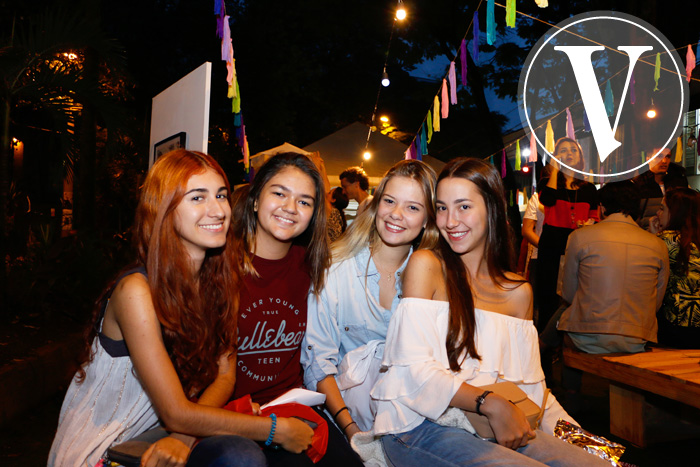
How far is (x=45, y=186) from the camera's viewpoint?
18.9 meters

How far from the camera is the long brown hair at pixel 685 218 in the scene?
420cm

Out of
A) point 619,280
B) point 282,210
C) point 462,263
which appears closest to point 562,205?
point 619,280

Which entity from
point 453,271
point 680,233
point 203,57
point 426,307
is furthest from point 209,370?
point 203,57

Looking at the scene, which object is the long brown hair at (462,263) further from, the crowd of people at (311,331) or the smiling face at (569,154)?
the smiling face at (569,154)

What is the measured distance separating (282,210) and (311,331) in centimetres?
62

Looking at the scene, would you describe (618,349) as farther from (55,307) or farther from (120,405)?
(55,307)

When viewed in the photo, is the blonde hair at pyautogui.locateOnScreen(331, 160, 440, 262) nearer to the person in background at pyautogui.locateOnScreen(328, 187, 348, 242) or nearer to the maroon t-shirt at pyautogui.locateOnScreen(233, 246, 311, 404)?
the maroon t-shirt at pyautogui.locateOnScreen(233, 246, 311, 404)

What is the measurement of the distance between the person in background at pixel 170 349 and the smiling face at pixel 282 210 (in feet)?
1.25

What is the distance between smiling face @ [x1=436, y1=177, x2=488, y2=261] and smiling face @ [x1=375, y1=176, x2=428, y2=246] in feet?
0.70

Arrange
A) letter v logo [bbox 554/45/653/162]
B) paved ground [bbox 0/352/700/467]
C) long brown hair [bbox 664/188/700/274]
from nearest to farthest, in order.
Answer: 1. paved ground [bbox 0/352/700/467]
2. long brown hair [bbox 664/188/700/274]
3. letter v logo [bbox 554/45/653/162]

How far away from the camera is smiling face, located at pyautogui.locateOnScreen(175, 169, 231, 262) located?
2.16 meters

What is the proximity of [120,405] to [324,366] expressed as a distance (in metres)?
0.94

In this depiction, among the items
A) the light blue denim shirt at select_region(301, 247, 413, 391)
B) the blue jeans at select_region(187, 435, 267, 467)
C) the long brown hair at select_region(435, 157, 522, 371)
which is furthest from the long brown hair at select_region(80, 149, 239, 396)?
the long brown hair at select_region(435, 157, 522, 371)

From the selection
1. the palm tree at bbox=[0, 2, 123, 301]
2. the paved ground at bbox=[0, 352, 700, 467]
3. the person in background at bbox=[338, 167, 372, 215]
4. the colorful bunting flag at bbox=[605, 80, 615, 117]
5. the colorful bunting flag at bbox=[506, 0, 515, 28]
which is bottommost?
the paved ground at bbox=[0, 352, 700, 467]
